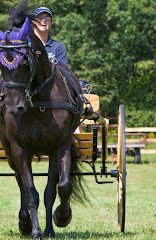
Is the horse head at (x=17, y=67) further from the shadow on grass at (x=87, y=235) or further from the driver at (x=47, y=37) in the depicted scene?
the shadow on grass at (x=87, y=235)

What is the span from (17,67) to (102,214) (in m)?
4.39

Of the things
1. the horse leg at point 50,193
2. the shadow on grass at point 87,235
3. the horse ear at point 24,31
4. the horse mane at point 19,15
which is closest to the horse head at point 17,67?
the horse ear at point 24,31

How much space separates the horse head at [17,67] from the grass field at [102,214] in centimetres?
137

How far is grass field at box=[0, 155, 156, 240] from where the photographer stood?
6.22 meters

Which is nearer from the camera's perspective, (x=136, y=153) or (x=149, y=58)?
(x=136, y=153)

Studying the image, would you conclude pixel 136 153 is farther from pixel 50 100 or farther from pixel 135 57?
pixel 50 100

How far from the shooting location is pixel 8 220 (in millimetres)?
8102

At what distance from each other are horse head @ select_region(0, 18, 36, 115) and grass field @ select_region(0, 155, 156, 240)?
1.37m

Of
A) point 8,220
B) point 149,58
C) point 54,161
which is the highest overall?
point 54,161

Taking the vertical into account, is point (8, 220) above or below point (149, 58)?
above

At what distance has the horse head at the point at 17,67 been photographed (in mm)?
4855

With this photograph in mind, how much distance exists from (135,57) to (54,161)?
23.8 m

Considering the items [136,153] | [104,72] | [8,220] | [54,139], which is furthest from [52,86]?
[104,72]

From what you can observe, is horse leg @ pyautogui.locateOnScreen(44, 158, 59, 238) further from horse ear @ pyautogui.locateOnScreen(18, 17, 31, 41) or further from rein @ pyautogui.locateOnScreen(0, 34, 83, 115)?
horse ear @ pyautogui.locateOnScreen(18, 17, 31, 41)
